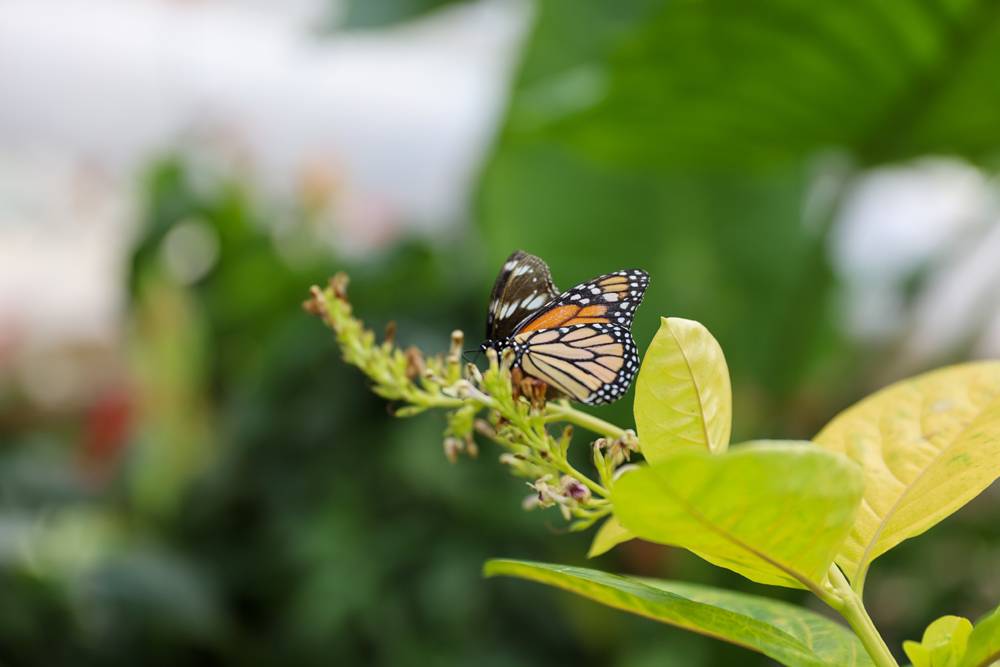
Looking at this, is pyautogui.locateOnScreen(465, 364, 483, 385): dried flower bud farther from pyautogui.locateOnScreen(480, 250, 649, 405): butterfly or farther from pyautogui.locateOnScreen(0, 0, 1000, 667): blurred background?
pyautogui.locateOnScreen(0, 0, 1000, 667): blurred background

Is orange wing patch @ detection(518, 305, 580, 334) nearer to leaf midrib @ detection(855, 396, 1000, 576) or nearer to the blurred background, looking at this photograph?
leaf midrib @ detection(855, 396, 1000, 576)

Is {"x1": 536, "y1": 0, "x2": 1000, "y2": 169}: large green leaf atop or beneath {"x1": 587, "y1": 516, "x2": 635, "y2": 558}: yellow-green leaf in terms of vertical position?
atop

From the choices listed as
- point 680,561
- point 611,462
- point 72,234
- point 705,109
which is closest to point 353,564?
point 680,561

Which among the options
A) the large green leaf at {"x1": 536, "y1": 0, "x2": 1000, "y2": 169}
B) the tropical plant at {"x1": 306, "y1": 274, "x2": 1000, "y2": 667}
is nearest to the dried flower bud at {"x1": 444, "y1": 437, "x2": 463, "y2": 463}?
the tropical plant at {"x1": 306, "y1": 274, "x2": 1000, "y2": 667}

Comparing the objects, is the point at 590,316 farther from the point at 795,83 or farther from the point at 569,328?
the point at 795,83

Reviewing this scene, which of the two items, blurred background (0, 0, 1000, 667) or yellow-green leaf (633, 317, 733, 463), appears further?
blurred background (0, 0, 1000, 667)

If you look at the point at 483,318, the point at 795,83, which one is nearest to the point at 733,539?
the point at 795,83

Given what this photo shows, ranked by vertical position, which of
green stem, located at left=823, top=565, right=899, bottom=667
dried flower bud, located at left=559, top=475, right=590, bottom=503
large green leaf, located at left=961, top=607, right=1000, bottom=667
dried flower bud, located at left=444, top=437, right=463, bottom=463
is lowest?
large green leaf, located at left=961, top=607, right=1000, bottom=667
